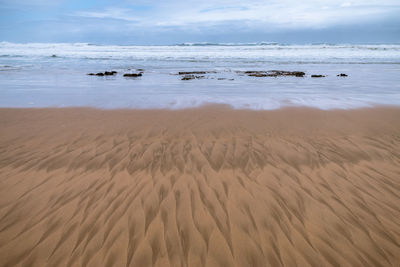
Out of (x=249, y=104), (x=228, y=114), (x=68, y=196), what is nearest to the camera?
(x=68, y=196)

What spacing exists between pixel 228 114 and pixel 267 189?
3539 millimetres

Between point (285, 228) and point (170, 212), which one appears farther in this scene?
point (170, 212)

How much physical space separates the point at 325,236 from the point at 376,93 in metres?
9.22

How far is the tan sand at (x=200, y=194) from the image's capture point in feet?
8.71

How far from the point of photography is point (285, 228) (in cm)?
295

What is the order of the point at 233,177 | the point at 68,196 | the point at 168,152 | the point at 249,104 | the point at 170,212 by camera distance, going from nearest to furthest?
the point at 170,212, the point at 68,196, the point at 233,177, the point at 168,152, the point at 249,104

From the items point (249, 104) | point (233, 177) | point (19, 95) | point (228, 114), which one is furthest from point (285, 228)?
point (19, 95)

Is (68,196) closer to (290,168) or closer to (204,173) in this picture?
(204,173)

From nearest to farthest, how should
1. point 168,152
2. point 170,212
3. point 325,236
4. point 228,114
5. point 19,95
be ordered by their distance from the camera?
point 325,236 < point 170,212 < point 168,152 < point 228,114 < point 19,95

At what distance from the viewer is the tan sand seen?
265cm

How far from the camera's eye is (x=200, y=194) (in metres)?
3.58

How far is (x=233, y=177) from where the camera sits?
13.0 ft

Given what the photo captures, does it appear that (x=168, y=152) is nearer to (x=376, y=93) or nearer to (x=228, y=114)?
(x=228, y=114)

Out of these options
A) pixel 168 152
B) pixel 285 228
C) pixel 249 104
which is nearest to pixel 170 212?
pixel 285 228
